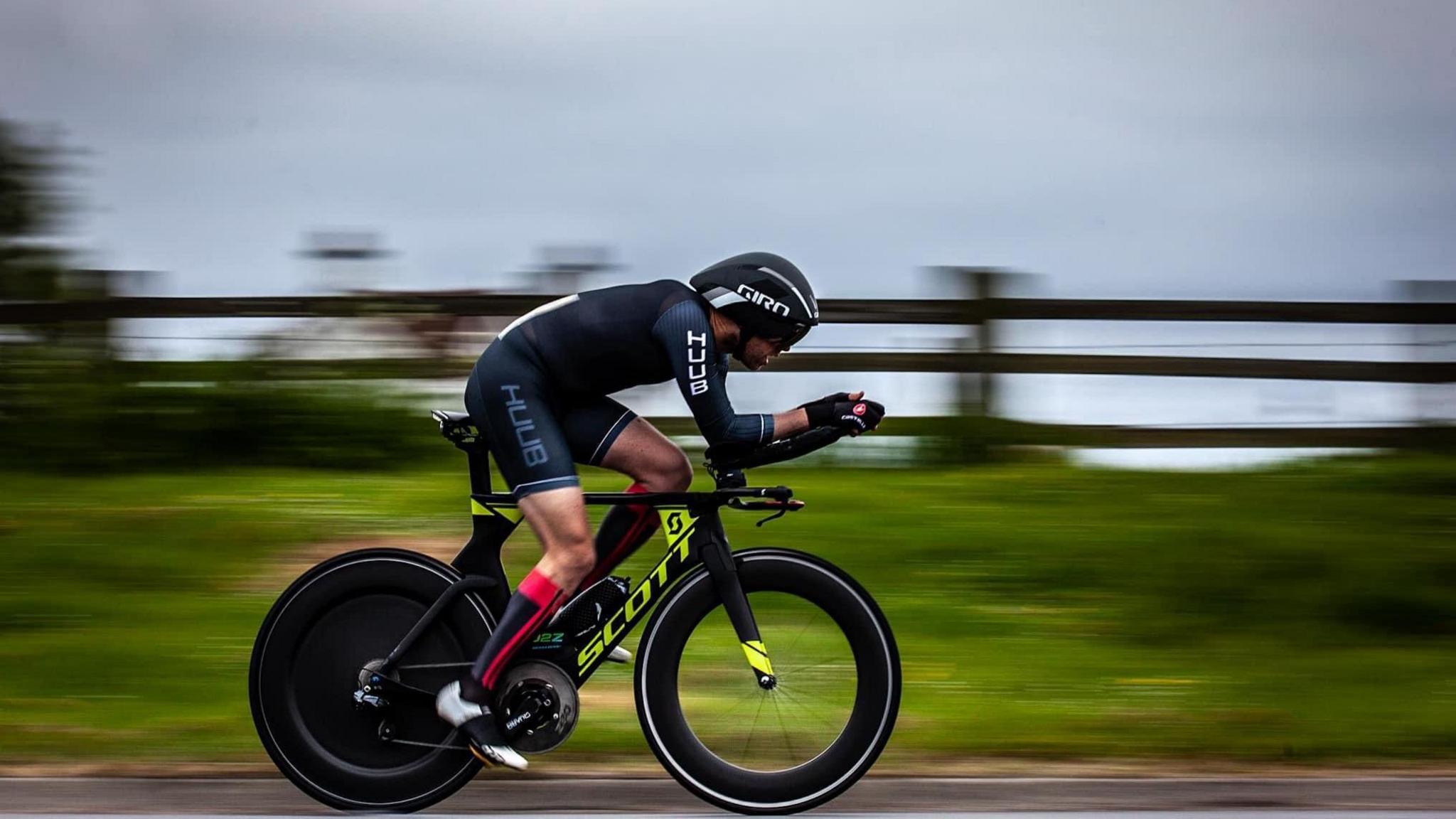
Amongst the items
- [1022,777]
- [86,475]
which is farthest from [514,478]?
[86,475]

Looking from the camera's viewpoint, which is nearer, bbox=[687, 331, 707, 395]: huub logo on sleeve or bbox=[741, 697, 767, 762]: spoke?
bbox=[687, 331, 707, 395]: huub logo on sleeve

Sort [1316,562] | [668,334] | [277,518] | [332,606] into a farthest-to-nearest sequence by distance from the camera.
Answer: [277,518] < [1316,562] < [332,606] < [668,334]

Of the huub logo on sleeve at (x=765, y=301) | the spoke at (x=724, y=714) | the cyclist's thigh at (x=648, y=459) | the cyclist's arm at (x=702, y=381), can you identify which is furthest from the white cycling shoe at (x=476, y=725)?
the huub logo on sleeve at (x=765, y=301)

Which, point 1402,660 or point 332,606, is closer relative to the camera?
point 332,606

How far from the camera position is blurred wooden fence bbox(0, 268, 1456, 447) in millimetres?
8914

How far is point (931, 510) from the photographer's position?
7965 millimetres

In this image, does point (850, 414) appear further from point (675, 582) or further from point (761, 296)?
point (675, 582)

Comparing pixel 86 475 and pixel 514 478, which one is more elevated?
pixel 514 478

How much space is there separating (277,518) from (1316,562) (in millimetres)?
5153

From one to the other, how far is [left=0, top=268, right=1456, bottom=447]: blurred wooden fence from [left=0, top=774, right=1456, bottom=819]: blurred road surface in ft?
13.2

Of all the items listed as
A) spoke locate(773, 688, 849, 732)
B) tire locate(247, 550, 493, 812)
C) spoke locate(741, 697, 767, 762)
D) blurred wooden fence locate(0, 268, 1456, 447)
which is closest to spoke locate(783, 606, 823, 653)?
spoke locate(773, 688, 849, 732)

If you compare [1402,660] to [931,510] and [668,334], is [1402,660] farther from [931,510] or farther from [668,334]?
[668,334]

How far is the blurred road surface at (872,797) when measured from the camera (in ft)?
15.6

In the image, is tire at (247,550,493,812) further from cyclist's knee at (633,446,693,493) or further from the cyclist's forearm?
the cyclist's forearm
